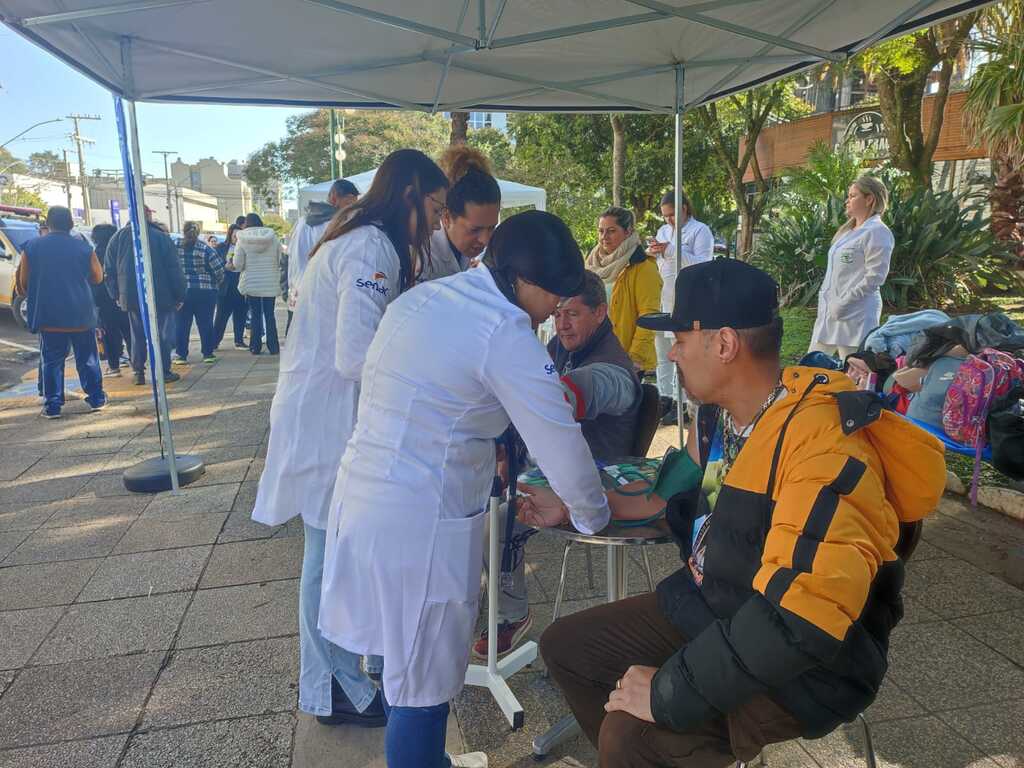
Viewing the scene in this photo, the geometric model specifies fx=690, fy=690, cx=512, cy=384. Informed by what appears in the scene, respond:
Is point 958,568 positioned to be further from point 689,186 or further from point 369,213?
point 689,186

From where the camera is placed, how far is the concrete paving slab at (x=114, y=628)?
2859 millimetres

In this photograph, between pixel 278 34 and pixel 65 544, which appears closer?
pixel 278 34

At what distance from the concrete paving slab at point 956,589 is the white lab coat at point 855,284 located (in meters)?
2.21

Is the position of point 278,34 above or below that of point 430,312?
above

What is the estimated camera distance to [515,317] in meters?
1.56

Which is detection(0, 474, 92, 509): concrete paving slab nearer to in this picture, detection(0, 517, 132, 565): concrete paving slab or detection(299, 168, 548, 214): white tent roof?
detection(0, 517, 132, 565): concrete paving slab

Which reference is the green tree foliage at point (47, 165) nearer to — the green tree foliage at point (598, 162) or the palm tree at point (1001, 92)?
the green tree foliage at point (598, 162)

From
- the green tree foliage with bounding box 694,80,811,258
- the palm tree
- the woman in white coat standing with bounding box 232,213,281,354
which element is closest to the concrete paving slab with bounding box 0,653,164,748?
the woman in white coat standing with bounding box 232,213,281,354

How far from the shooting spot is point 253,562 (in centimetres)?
367

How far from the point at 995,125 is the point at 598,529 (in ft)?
27.9

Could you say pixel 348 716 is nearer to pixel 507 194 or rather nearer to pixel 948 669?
pixel 948 669

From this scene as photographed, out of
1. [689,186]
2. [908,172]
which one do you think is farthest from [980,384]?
[689,186]

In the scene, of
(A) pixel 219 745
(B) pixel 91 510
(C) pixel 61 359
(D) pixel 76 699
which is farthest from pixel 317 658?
(C) pixel 61 359

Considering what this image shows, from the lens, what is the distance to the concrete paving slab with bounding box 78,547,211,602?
336 centimetres
